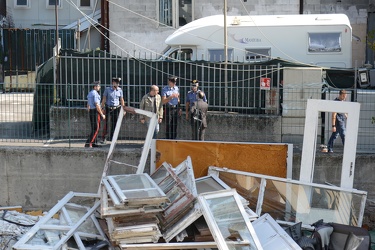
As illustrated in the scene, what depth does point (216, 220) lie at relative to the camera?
30.2 ft

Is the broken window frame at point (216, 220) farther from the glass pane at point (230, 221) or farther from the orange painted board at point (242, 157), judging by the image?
the orange painted board at point (242, 157)

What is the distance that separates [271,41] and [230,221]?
8.58 meters

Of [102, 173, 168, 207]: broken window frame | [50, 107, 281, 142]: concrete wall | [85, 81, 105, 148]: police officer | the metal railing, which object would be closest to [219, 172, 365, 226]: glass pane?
[102, 173, 168, 207]: broken window frame

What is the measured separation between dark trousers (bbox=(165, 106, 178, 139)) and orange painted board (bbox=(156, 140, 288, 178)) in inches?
58.1

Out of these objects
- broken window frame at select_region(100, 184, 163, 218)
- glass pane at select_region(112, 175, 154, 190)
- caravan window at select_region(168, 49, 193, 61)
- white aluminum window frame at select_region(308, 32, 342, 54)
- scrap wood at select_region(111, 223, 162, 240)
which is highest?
white aluminum window frame at select_region(308, 32, 342, 54)

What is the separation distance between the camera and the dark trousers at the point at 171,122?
1308 cm

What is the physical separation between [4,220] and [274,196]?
445 centimetres

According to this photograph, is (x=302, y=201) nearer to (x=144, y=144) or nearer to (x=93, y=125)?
(x=144, y=144)

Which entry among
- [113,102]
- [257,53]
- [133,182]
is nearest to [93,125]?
[113,102]

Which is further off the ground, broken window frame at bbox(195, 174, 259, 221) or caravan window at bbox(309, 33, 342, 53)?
caravan window at bbox(309, 33, 342, 53)

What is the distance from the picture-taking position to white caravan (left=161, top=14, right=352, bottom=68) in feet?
55.5

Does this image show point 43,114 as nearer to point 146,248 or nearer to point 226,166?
point 226,166

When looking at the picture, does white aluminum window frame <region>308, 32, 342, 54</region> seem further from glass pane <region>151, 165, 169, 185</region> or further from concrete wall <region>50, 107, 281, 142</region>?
glass pane <region>151, 165, 169, 185</region>

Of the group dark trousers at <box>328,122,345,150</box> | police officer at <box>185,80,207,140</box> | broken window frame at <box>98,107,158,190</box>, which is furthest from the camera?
police officer at <box>185,80,207,140</box>
